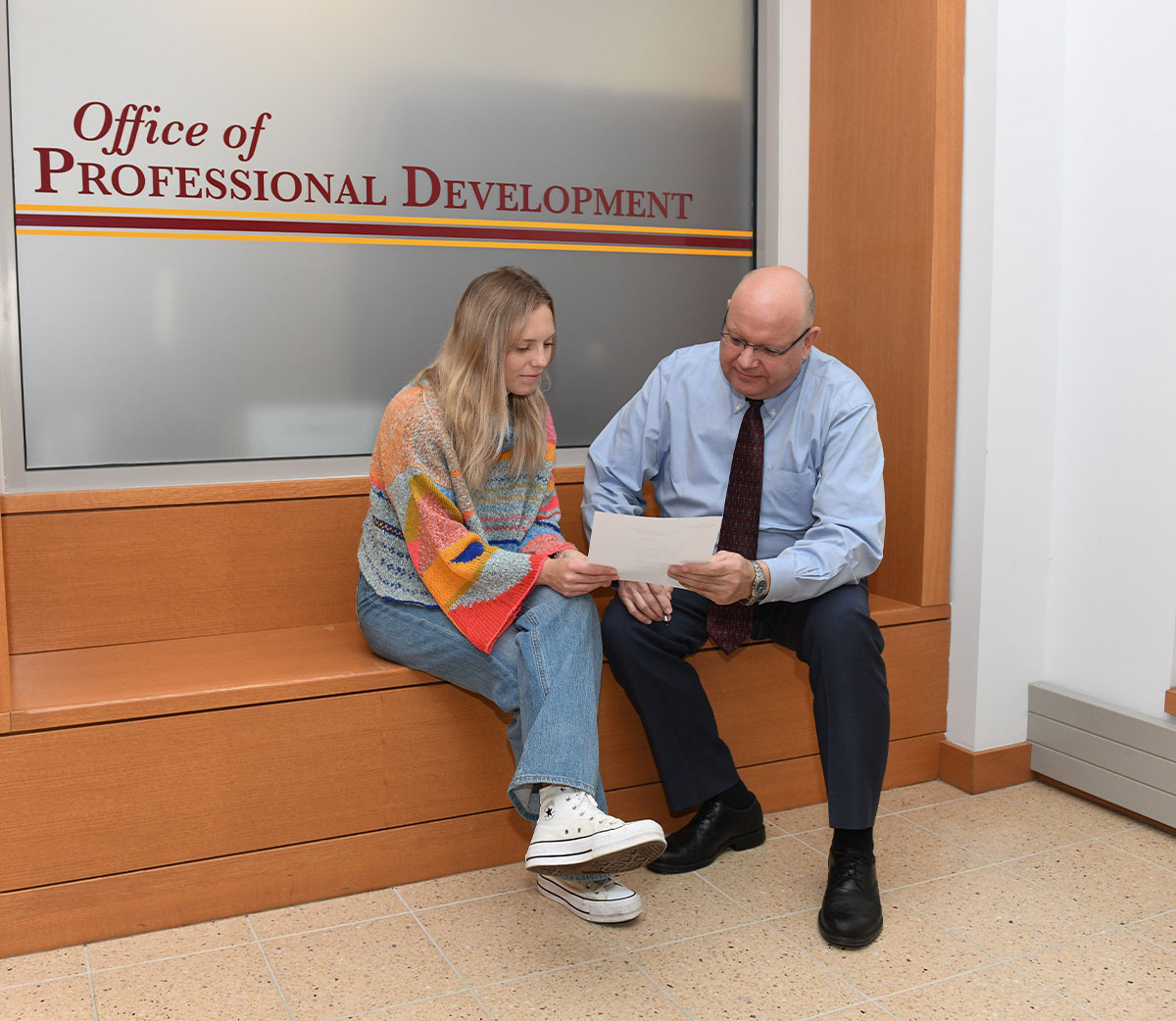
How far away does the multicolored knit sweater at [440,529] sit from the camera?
2.25m

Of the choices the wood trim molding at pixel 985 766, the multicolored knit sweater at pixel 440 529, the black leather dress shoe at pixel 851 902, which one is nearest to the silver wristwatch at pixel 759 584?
the multicolored knit sweater at pixel 440 529

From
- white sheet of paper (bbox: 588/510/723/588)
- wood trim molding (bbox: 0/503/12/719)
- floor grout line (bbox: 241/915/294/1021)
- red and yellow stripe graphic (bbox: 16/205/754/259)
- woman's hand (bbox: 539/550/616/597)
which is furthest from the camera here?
red and yellow stripe graphic (bbox: 16/205/754/259)

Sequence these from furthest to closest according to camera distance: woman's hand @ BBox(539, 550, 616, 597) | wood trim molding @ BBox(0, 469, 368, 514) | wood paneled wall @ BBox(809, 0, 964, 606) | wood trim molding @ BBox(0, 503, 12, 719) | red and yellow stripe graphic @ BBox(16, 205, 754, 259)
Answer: wood paneled wall @ BBox(809, 0, 964, 606) → red and yellow stripe graphic @ BBox(16, 205, 754, 259) → wood trim molding @ BBox(0, 469, 368, 514) → woman's hand @ BBox(539, 550, 616, 597) → wood trim molding @ BBox(0, 503, 12, 719)

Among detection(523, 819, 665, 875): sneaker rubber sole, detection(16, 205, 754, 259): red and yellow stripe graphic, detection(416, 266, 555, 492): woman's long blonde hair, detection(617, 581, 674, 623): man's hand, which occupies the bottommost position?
detection(523, 819, 665, 875): sneaker rubber sole

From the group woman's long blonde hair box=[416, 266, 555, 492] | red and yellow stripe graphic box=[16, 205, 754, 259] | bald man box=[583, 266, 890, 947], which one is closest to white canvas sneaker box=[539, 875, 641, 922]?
bald man box=[583, 266, 890, 947]

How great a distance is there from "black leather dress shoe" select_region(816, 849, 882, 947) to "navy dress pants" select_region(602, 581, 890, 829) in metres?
0.08

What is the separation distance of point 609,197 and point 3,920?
90.6 inches

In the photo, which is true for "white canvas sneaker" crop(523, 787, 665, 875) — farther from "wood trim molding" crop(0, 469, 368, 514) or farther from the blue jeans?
"wood trim molding" crop(0, 469, 368, 514)

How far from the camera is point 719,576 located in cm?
225

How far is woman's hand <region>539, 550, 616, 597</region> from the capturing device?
7.36 feet

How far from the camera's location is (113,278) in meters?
2.65

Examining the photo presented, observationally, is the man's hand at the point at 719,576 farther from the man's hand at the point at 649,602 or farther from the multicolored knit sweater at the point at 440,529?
the multicolored knit sweater at the point at 440,529

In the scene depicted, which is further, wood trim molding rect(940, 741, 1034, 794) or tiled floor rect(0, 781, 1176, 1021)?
wood trim molding rect(940, 741, 1034, 794)

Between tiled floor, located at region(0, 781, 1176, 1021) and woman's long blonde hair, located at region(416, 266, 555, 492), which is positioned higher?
woman's long blonde hair, located at region(416, 266, 555, 492)
